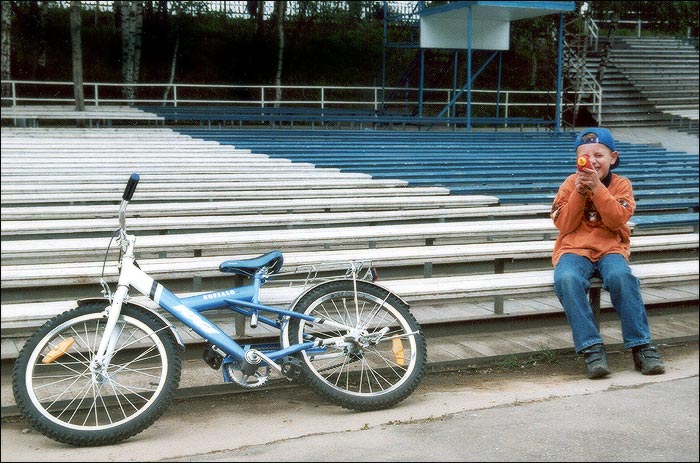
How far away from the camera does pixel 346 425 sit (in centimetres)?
407

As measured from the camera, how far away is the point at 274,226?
7.23m

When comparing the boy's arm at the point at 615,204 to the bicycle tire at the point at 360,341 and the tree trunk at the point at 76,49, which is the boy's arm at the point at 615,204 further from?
the tree trunk at the point at 76,49

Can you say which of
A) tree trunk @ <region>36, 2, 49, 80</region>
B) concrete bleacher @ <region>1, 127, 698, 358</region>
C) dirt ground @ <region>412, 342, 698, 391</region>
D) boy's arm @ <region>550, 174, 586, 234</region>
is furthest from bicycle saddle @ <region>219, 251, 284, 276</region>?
tree trunk @ <region>36, 2, 49, 80</region>

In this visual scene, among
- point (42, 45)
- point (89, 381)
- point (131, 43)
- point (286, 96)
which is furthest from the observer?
point (286, 96)

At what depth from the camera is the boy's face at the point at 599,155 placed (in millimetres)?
5223

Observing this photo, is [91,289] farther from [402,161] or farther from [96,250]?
[402,161]

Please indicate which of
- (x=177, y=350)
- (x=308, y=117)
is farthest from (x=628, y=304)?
(x=308, y=117)

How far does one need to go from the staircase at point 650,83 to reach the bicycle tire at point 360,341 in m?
22.7

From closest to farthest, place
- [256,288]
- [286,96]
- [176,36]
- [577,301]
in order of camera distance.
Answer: [256,288] < [577,301] < [286,96] < [176,36]

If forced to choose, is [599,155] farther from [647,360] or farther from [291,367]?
[291,367]

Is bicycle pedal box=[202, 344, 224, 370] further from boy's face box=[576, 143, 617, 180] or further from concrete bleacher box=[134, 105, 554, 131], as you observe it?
concrete bleacher box=[134, 105, 554, 131]

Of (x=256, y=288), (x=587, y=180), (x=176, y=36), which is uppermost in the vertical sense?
(x=176, y=36)

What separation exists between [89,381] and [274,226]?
339cm

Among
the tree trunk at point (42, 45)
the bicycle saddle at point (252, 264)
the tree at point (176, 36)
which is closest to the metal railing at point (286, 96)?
the tree at point (176, 36)
